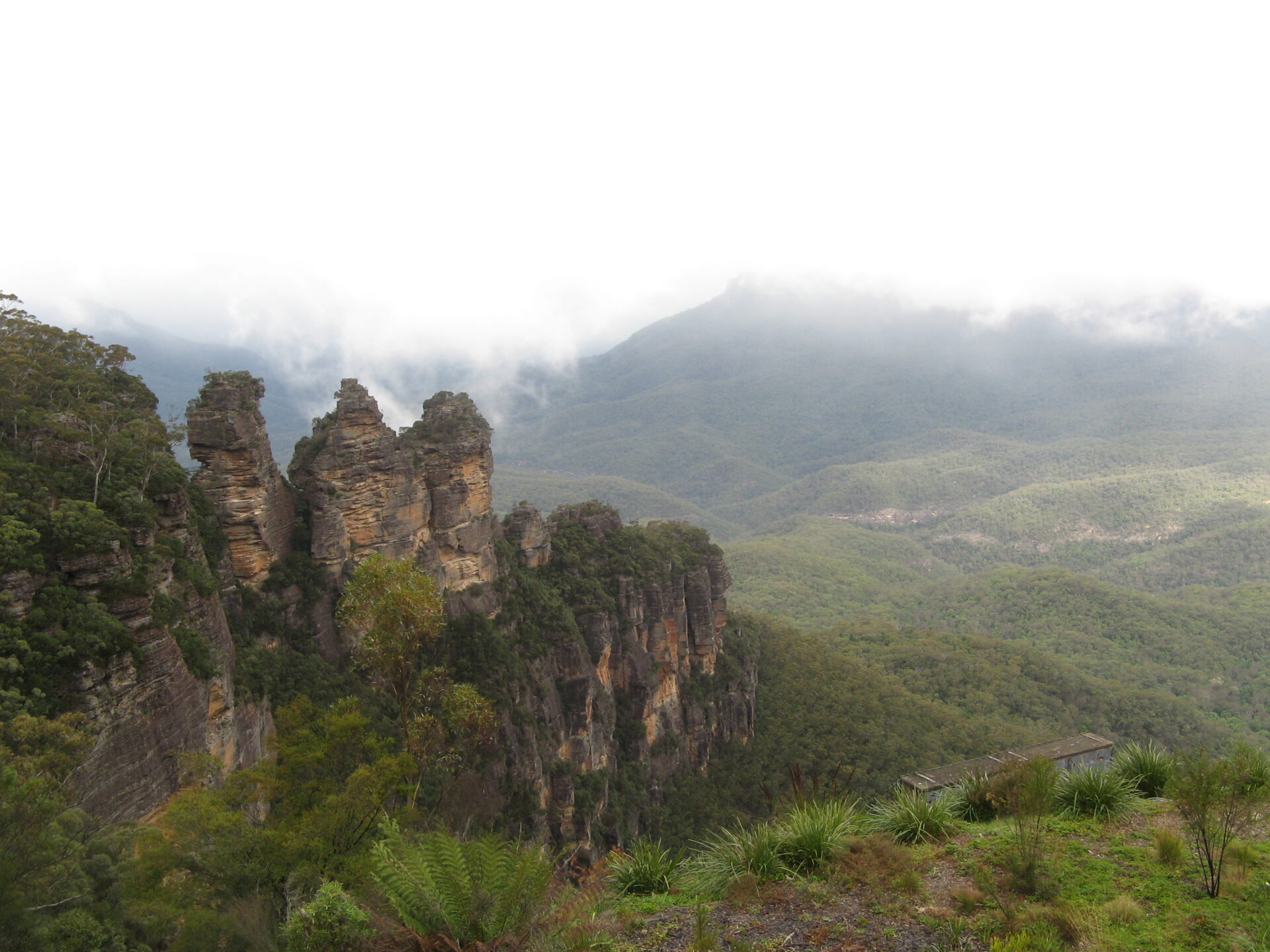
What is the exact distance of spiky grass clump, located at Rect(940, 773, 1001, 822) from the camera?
566 inches

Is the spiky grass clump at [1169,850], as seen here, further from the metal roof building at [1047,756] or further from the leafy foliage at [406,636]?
the leafy foliage at [406,636]

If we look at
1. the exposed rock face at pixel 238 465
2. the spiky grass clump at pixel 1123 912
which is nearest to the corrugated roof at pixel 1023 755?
the spiky grass clump at pixel 1123 912

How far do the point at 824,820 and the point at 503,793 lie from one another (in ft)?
81.5

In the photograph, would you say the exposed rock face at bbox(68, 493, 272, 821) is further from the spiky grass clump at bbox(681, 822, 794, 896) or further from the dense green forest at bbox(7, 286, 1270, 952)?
the spiky grass clump at bbox(681, 822, 794, 896)

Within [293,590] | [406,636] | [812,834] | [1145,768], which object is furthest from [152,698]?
[1145,768]

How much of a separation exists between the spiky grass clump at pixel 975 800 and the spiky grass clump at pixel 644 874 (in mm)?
6342

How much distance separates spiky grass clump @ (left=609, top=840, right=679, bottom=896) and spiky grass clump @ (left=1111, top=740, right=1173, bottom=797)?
1005 centimetres

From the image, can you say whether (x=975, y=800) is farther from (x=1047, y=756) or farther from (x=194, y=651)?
(x=194, y=651)

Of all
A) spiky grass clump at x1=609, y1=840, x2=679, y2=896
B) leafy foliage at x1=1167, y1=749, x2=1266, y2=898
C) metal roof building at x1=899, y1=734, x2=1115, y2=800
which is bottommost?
metal roof building at x1=899, y1=734, x2=1115, y2=800

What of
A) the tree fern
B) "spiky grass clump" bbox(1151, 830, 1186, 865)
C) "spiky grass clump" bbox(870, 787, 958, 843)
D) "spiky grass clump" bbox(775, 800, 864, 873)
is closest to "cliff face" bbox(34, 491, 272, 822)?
the tree fern

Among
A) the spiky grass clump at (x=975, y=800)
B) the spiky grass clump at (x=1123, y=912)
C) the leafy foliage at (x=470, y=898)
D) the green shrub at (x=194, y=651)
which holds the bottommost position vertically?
the spiky grass clump at (x=975, y=800)

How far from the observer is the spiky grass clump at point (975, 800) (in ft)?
47.2

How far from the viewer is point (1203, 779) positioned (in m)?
10.6

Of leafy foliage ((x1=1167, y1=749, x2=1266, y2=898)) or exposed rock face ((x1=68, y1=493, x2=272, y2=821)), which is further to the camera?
exposed rock face ((x1=68, y1=493, x2=272, y2=821))
